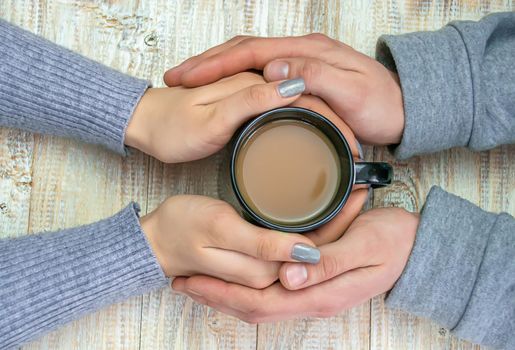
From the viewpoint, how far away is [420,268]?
813 mm

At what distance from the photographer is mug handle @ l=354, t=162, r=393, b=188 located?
2.41 feet

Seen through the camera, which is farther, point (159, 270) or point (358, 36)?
point (358, 36)

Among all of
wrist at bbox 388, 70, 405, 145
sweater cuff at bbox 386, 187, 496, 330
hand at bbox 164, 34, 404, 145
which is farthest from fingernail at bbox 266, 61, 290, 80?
sweater cuff at bbox 386, 187, 496, 330

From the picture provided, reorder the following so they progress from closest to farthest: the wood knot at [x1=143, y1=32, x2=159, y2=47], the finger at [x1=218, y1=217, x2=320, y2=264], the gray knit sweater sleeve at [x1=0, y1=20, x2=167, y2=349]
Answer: the finger at [x1=218, y1=217, x2=320, y2=264] → the gray knit sweater sleeve at [x1=0, y1=20, x2=167, y2=349] → the wood knot at [x1=143, y1=32, x2=159, y2=47]

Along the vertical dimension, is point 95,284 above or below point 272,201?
below

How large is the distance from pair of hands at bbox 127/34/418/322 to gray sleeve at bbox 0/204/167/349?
0.04 m

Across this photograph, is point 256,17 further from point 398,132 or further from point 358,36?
point 398,132

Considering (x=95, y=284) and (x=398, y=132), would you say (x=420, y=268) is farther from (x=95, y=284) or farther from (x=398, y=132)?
(x=95, y=284)

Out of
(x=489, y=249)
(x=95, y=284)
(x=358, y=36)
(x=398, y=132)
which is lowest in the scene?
(x=95, y=284)

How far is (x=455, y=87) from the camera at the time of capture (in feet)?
2.70

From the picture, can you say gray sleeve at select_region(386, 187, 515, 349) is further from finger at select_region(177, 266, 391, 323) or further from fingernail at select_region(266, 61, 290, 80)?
fingernail at select_region(266, 61, 290, 80)

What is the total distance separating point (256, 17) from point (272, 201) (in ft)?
1.08

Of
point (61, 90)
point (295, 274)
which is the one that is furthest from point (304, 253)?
point (61, 90)

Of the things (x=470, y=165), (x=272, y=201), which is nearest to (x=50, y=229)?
(x=272, y=201)
